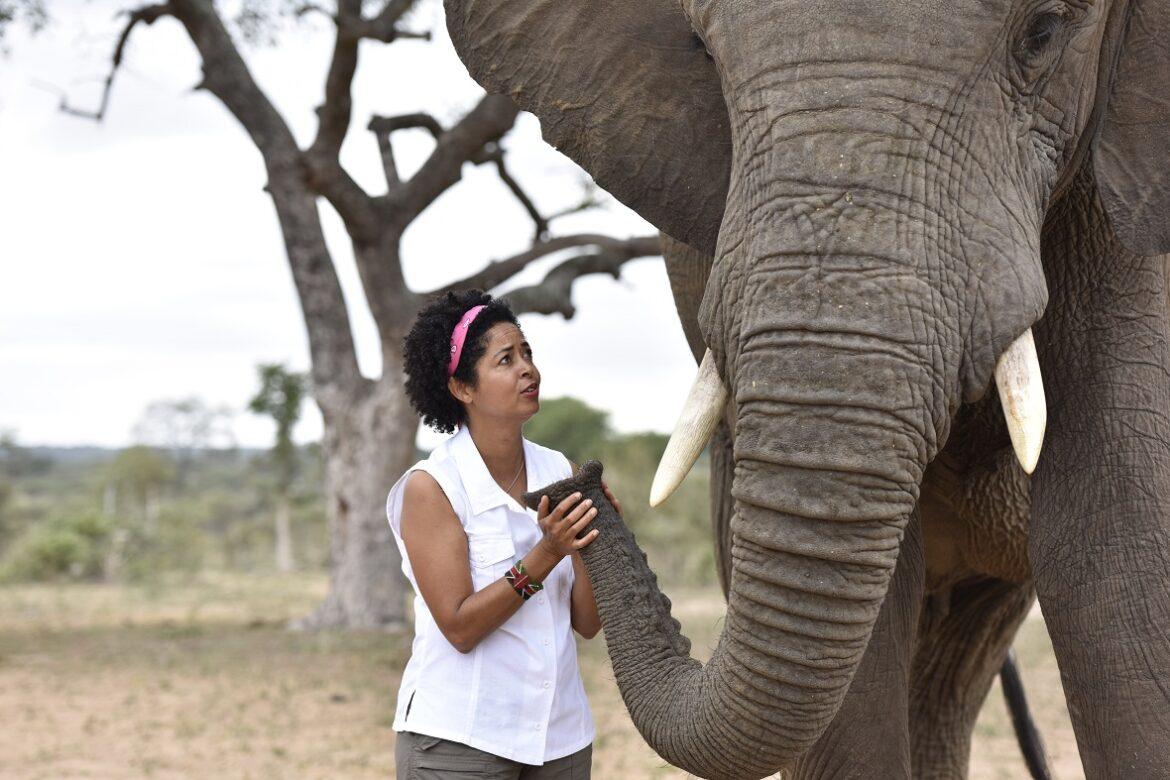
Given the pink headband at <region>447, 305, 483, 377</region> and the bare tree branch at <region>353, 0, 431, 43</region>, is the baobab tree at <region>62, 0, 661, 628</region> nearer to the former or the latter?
the bare tree branch at <region>353, 0, 431, 43</region>

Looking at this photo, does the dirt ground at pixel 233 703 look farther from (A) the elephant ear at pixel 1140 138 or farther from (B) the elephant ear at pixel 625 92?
(A) the elephant ear at pixel 1140 138

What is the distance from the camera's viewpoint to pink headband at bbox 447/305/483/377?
3.12 meters

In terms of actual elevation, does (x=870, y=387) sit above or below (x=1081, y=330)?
below

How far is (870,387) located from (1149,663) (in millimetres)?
1067

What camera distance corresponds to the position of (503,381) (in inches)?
121

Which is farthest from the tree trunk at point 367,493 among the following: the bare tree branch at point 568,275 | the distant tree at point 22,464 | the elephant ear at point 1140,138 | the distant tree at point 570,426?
the distant tree at point 22,464

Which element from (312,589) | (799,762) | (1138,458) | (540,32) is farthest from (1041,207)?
(312,589)

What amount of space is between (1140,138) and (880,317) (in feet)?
2.81

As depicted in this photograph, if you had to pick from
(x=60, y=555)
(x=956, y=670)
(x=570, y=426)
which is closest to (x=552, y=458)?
(x=956, y=670)

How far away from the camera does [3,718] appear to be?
8.94 m

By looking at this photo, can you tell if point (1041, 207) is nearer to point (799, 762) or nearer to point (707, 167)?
point (707, 167)

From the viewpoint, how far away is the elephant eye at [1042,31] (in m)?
2.57

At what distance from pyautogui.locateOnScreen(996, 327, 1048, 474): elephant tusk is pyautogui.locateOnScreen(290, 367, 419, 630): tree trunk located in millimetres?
10519

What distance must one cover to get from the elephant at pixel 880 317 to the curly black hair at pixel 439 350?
1.36ft
